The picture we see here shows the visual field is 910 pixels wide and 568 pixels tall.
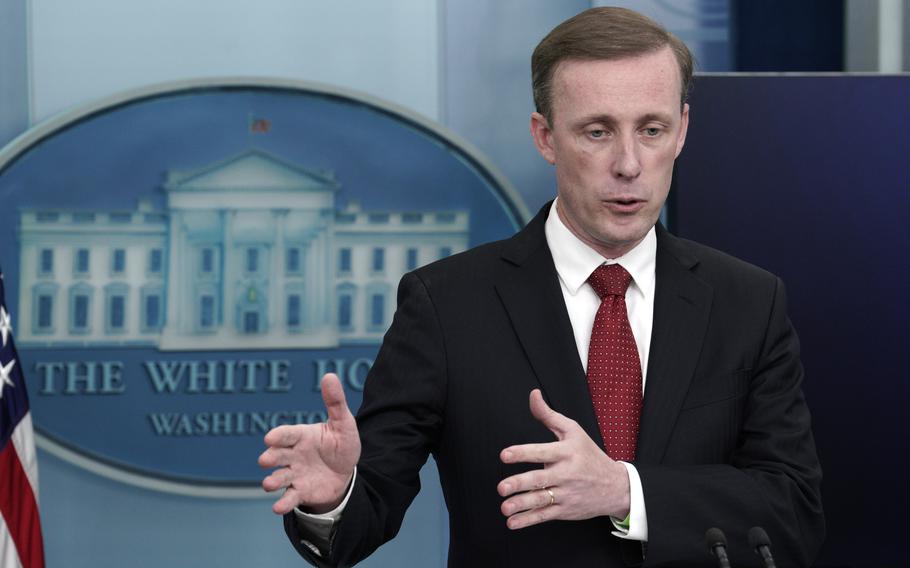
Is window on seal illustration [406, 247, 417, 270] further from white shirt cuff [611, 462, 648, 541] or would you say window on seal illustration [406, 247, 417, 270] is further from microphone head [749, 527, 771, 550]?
microphone head [749, 527, 771, 550]

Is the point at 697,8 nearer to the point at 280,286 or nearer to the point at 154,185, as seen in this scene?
the point at 280,286

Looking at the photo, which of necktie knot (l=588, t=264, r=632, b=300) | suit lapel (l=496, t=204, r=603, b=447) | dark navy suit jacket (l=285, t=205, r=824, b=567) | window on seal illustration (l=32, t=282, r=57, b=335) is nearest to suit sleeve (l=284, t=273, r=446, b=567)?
dark navy suit jacket (l=285, t=205, r=824, b=567)

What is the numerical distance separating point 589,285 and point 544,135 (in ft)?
0.82

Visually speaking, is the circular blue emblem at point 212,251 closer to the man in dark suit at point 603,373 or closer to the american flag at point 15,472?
the american flag at point 15,472

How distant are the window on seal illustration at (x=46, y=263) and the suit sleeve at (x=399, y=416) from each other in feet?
5.56

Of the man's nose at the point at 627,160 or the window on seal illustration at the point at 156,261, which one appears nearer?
the man's nose at the point at 627,160

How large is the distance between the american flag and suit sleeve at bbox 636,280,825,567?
1720 millimetres

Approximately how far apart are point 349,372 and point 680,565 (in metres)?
Answer: 1.76

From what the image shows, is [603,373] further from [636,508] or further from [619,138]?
[619,138]

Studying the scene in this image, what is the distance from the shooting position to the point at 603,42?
146cm

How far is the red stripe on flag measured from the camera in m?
2.42

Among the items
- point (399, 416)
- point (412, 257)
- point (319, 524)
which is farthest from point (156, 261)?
point (319, 524)

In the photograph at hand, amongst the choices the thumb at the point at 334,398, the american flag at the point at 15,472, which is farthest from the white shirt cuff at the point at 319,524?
the american flag at the point at 15,472

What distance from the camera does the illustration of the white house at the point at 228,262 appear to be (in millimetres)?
2891
